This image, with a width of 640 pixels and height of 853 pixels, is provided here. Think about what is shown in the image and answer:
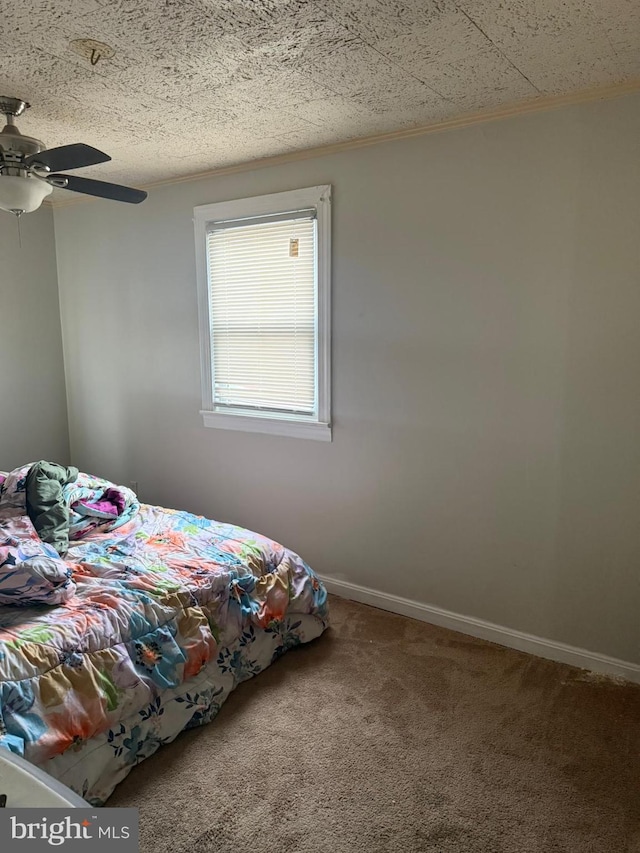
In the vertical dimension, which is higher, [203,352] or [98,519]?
[203,352]

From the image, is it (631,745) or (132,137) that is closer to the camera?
(631,745)

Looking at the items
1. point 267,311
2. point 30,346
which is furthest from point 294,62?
point 30,346

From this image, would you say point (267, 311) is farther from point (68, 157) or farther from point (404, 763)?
point (404, 763)

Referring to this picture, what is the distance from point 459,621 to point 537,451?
978mm

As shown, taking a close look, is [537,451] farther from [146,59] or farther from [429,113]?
Answer: [146,59]

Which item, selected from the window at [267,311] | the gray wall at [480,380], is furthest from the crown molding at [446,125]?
the window at [267,311]

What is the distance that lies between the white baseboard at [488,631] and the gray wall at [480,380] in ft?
0.14

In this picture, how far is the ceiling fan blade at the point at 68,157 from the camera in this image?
185 cm

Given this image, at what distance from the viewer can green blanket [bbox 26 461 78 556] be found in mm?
2426

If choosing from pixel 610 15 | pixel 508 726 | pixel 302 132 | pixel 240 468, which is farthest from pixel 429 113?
pixel 508 726

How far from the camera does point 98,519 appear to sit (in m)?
2.74

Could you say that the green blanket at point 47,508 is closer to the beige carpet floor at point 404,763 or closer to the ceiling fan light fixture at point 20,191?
the beige carpet floor at point 404,763

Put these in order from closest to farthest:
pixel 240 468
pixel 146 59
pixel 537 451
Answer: pixel 146 59, pixel 537 451, pixel 240 468

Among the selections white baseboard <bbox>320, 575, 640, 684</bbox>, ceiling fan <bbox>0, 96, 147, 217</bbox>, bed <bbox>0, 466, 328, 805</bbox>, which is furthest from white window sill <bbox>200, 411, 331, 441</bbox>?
ceiling fan <bbox>0, 96, 147, 217</bbox>
